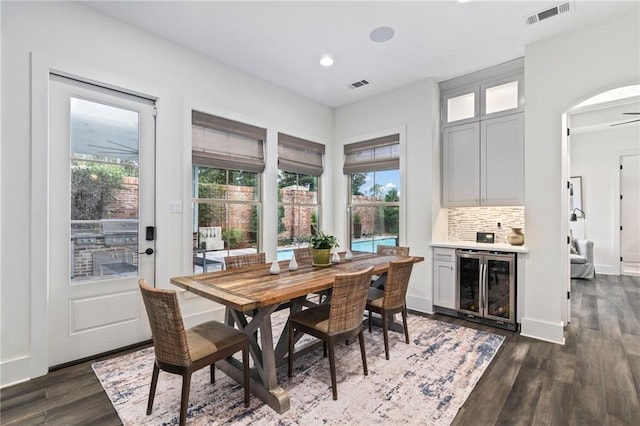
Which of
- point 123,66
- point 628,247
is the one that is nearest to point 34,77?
point 123,66

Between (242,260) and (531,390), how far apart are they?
2704 millimetres

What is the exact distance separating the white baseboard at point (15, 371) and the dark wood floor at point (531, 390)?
0.07 meters

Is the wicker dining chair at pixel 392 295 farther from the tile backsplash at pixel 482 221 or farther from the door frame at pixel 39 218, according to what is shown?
the door frame at pixel 39 218

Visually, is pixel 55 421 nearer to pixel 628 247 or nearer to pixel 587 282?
pixel 587 282

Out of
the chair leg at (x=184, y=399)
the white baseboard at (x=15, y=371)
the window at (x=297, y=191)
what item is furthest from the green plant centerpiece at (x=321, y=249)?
the white baseboard at (x=15, y=371)

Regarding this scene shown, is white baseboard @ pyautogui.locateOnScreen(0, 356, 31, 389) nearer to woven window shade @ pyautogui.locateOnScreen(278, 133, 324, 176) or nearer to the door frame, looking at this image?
the door frame

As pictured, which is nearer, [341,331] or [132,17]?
[341,331]

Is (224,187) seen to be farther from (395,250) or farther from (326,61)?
(395,250)

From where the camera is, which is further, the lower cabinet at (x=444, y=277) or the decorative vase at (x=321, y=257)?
the lower cabinet at (x=444, y=277)

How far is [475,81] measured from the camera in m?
4.02

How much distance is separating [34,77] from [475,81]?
4.71 metres

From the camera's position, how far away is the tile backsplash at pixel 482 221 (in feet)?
13.1

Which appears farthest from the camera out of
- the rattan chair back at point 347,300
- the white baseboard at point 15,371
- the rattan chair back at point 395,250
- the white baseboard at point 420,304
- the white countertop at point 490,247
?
the white baseboard at point 420,304

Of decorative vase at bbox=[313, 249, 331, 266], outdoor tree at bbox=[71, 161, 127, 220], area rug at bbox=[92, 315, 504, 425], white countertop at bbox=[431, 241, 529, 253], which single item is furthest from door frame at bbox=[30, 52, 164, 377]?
white countertop at bbox=[431, 241, 529, 253]
